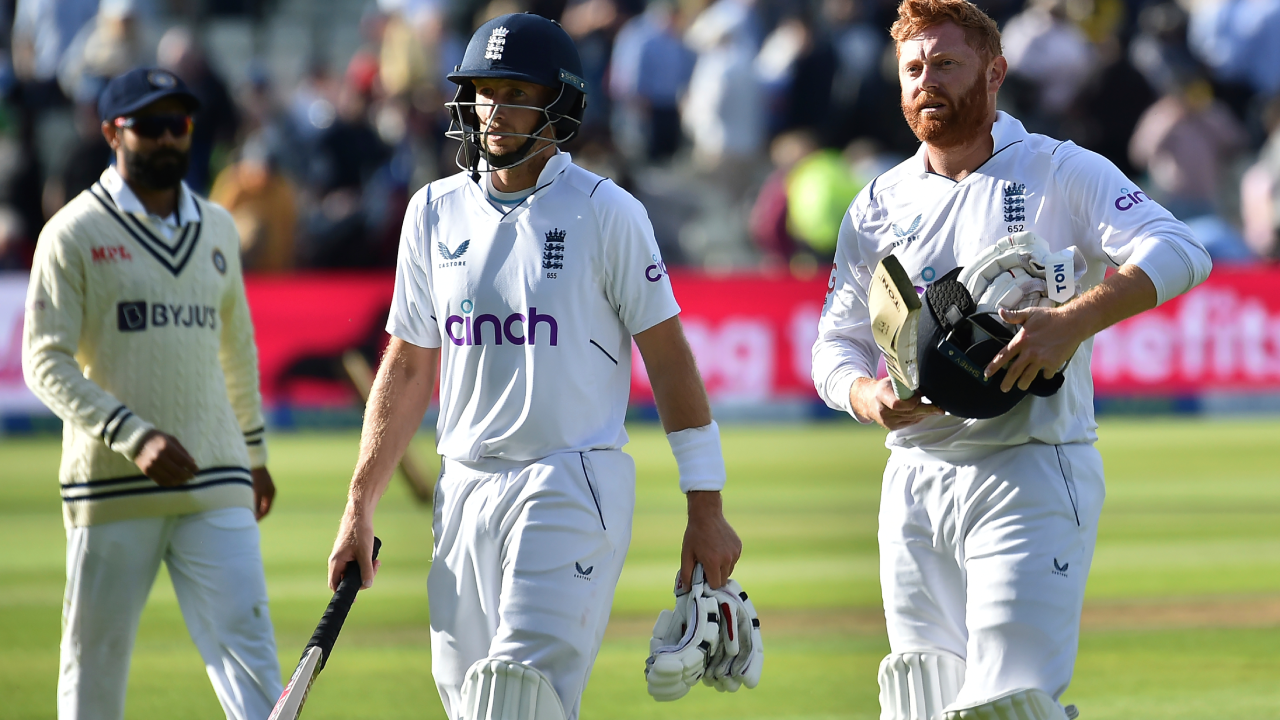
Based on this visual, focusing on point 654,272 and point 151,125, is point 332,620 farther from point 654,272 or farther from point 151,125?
point 151,125

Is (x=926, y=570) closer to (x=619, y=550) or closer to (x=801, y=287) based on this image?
(x=619, y=550)

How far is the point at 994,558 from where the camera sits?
4332 millimetres

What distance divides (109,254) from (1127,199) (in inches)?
131

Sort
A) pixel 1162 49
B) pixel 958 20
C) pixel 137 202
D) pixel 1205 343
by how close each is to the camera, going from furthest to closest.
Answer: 1. pixel 1162 49
2. pixel 1205 343
3. pixel 137 202
4. pixel 958 20

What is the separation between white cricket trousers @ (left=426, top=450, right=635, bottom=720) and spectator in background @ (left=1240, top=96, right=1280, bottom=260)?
15.0 meters

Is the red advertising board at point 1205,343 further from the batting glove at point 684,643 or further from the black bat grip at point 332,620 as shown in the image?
the black bat grip at point 332,620

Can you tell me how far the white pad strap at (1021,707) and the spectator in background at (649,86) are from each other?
52.5 feet

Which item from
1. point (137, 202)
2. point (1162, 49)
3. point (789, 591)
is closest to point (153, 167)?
point (137, 202)

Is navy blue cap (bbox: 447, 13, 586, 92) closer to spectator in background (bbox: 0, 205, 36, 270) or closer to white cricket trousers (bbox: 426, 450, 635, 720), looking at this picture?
white cricket trousers (bbox: 426, 450, 635, 720)

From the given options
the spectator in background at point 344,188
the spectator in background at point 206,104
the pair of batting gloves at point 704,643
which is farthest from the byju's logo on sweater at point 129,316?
the spectator in background at point 344,188

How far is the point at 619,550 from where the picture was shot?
4.41m

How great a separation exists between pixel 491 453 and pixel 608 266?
57cm

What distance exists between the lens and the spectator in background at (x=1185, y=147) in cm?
1812

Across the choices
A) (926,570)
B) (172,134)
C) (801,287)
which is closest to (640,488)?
(801,287)
